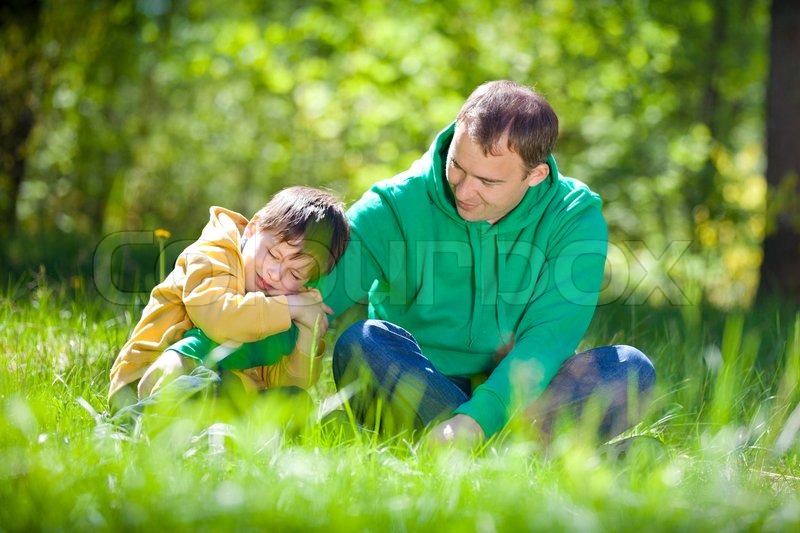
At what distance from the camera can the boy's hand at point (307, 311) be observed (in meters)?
2.56

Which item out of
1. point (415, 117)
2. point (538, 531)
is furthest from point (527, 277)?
point (415, 117)

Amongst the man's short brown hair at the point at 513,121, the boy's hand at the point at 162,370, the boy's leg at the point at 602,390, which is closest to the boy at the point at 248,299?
the boy's hand at the point at 162,370

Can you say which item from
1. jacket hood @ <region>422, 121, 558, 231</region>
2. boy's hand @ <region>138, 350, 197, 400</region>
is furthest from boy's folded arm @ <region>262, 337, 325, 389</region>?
jacket hood @ <region>422, 121, 558, 231</region>

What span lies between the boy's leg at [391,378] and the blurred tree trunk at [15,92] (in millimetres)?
3579

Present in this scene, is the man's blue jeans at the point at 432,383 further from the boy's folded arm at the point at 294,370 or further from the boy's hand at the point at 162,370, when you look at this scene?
the boy's hand at the point at 162,370

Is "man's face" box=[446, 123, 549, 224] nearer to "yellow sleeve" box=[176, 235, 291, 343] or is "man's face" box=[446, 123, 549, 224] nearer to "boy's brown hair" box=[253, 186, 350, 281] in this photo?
"boy's brown hair" box=[253, 186, 350, 281]

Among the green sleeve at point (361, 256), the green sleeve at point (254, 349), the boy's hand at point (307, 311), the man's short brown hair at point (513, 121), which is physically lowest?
the green sleeve at point (254, 349)

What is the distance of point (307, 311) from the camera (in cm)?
258

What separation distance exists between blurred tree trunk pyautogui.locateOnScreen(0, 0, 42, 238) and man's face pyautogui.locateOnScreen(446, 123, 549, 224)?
12.1 feet

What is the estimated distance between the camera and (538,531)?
161 centimetres

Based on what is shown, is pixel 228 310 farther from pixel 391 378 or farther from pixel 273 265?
pixel 391 378

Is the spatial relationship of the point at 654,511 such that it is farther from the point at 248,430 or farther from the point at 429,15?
the point at 429,15

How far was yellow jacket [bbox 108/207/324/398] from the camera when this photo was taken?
244 centimetres

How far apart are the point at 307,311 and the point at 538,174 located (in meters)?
0.84
